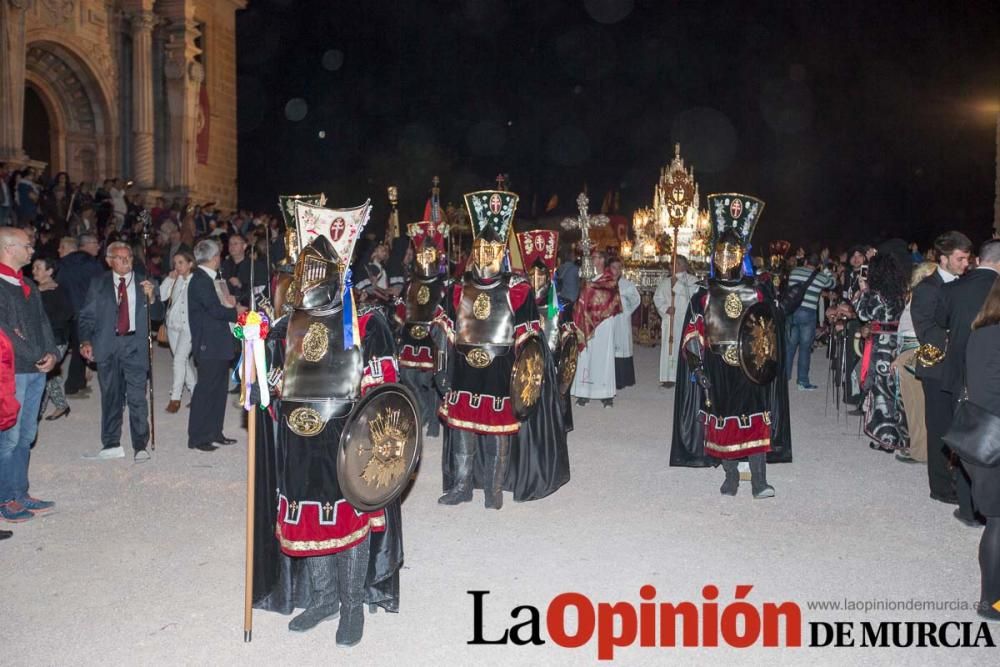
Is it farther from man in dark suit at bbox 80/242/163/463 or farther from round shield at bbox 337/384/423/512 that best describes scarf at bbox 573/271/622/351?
round shield at bbox 337/384/423/512

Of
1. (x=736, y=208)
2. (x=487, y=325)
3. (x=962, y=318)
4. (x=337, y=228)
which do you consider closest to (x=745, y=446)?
(x=962, y=318)

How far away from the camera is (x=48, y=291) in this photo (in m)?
9.18

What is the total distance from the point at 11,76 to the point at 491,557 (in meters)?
18.0

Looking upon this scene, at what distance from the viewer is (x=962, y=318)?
232 inches

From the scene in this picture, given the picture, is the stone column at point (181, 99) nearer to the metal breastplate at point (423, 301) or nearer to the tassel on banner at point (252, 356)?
the metal breastplate at point (423, 301)

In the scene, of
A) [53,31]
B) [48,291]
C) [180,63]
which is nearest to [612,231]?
[180,63]

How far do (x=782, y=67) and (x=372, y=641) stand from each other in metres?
29.6

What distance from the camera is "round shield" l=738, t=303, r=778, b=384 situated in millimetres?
6430

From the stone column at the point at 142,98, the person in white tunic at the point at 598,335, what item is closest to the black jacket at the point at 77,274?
the person in white tunic at the point at 598,335

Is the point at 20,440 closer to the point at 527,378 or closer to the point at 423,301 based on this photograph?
the point at 527,378

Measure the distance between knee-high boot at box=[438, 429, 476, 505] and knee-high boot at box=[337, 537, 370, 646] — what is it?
244 centimetres

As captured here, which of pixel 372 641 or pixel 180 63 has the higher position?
pixel 180 63

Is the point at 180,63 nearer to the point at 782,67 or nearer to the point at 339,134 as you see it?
the point at 339,134

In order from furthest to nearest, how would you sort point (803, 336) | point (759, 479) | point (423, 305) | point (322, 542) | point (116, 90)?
point (116, 90)
point (803, 336)
point (423, 305)
point (759, 479)
point (322, 542)
